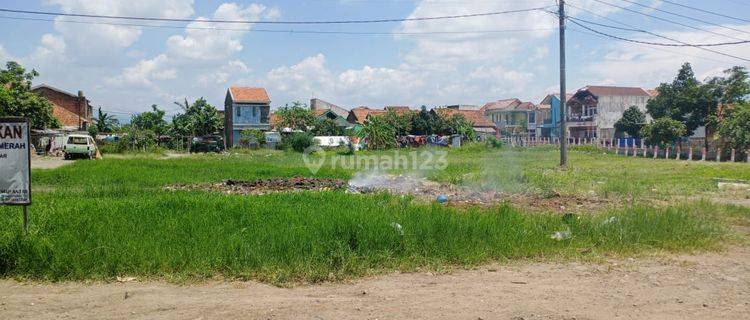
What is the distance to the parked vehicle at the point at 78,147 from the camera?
36906mm

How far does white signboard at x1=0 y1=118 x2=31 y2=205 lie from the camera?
25.6 ft

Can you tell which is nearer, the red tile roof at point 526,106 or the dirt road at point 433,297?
the dirt road at point 433,297

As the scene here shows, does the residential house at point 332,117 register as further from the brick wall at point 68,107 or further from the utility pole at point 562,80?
the utility pole at point 562,80

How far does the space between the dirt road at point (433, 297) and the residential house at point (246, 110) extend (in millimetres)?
59393

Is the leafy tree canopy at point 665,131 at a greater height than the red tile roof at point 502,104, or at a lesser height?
lesser

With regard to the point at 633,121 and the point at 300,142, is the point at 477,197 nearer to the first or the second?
the point at 300,142

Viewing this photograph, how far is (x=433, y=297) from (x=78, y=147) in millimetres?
37068

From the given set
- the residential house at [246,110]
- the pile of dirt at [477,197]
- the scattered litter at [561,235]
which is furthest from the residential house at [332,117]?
the scattered litter at [561,235]

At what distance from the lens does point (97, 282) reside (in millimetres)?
6934

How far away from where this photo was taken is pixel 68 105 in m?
63.5

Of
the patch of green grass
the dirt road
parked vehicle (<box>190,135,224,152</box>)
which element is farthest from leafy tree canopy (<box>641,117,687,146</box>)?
the dirt road

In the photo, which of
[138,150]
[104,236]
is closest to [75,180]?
[104,236]

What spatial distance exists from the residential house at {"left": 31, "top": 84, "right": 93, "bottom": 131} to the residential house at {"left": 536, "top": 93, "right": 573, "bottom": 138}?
5800 cm

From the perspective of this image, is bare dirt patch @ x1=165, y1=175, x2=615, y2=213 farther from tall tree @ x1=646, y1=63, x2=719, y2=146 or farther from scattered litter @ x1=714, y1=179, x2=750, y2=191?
tall tree @ x1=646, y1=63, x2=719, y2=146
